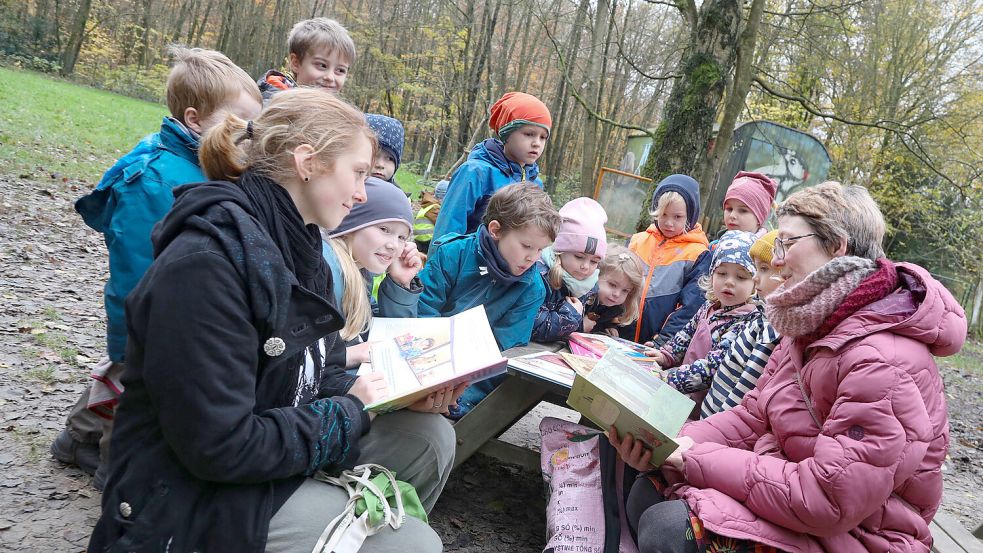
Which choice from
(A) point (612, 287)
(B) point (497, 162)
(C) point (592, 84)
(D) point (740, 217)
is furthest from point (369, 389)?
(C) point (592, 84)

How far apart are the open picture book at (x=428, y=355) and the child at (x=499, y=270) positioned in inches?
32.8

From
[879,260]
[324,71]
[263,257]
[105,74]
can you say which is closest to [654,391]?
[879,260]

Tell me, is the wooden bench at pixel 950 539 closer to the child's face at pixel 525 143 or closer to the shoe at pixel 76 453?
the child's face at pixel 525 143

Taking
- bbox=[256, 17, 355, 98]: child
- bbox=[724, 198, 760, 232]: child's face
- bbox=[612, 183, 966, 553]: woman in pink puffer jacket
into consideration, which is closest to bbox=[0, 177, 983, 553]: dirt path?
bbox=[612, 183, 966, 553]: woman in pink puffer jacket

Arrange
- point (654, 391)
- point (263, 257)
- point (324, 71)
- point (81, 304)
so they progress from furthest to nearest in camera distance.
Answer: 1. point (81, 304)
2. point (324, 71)
3. point (654, 391)
4. point (263, 257)

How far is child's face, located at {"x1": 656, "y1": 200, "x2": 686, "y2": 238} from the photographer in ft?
14.6

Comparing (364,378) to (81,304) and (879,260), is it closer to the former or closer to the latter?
(879,260)

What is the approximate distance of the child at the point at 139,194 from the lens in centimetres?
237

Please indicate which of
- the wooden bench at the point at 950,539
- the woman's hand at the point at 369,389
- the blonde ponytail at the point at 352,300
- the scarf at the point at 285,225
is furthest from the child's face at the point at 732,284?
the scarf at the point at 285,225

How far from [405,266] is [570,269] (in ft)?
3.88

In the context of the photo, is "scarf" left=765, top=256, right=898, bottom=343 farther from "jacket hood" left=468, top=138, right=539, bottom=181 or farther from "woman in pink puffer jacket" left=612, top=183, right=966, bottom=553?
"jacket hood" left=468, top=138, right=539, bottom=181

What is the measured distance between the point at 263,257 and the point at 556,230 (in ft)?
6.54

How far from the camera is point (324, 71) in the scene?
13.0 ft

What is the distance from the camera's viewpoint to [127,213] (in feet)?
7.80
